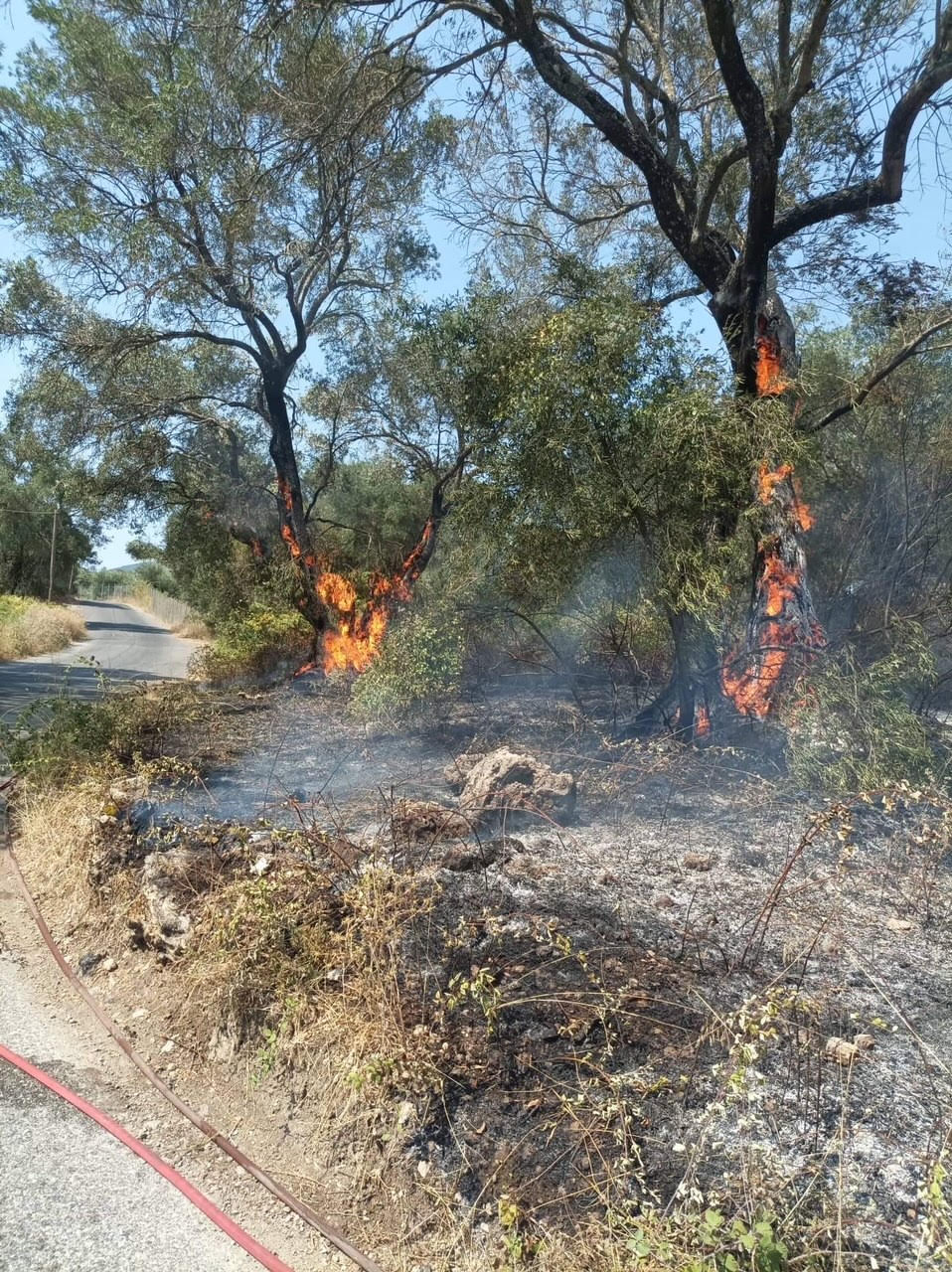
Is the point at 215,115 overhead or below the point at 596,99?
overhead

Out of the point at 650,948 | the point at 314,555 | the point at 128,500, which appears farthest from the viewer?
the point at 128,500

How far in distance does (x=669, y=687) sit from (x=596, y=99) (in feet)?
16.2

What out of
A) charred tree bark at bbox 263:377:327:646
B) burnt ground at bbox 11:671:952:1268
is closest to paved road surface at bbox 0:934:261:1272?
burnt ground at bbox 11:671:952:1268

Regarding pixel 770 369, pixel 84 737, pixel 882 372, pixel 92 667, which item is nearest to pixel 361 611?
pixel 92 667

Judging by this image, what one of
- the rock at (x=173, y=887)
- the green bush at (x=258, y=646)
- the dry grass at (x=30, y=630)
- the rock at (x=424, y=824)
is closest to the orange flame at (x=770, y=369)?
the rock at (x=424, y=824)

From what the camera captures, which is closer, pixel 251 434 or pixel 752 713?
pixel 752 713

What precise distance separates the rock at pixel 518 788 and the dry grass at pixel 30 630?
672 inches

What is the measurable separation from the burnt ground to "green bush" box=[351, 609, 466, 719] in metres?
2.89

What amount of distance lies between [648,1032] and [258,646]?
43.1ft

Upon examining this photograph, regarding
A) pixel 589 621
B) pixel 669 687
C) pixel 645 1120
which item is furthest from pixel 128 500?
pixel 645 1120

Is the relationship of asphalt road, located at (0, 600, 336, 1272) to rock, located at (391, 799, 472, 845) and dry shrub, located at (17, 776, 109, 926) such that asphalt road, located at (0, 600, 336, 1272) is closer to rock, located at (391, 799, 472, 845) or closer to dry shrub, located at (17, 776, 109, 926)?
dry shrub, located at (17, 776, 109, 926)

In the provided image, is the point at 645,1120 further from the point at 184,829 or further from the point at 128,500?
the point at 128,500

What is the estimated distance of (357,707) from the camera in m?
8.88

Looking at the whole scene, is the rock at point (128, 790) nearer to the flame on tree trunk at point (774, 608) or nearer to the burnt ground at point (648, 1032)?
the burnt ground at point (648, 1032)
